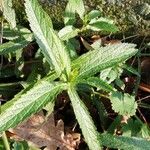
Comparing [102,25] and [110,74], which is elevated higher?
[102,25]

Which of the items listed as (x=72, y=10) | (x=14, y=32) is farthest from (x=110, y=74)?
(x=14, y=32)

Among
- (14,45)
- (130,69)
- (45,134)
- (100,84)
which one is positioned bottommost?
(45,134)

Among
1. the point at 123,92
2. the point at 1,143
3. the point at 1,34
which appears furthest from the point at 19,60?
the point at 123,92

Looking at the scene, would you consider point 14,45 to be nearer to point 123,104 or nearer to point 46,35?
point 46,35

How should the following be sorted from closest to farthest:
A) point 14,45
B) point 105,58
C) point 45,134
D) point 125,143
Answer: point 105,58 < point 125,143 < point 14,45 < point 45,134

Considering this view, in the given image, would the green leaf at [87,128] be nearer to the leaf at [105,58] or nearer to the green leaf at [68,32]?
the leaf at [105,58]

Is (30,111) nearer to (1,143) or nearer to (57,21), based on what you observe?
(1,143)

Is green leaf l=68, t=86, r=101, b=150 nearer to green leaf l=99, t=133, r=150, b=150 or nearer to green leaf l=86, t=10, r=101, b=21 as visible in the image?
green leaf l=99, t=133, r=150, b=150

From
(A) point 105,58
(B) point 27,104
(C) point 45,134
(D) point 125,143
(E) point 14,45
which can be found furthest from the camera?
(C) point 45,134
